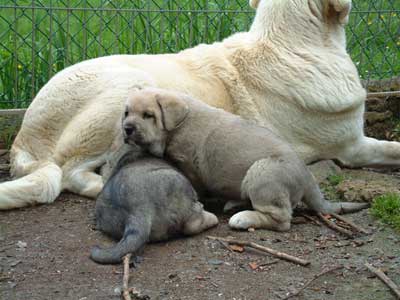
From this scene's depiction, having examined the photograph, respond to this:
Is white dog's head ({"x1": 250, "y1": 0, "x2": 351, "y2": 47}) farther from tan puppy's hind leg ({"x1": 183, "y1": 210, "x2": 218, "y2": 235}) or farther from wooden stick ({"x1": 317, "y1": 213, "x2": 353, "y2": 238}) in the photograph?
tan puppy's hind leg ({"x1": 183, "y1": 210, "x2": 218, "y2": 235})

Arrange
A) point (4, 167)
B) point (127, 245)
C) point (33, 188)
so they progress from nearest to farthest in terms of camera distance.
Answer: point (127, 245) → point (33, 188) → point (4, 167)

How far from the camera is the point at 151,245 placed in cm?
399

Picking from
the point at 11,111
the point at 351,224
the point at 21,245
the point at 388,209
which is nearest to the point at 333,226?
the point at 351,224

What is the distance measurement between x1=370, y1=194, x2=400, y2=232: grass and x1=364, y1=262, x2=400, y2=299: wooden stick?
2.33 feet

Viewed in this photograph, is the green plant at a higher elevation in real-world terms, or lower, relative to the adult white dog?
lower

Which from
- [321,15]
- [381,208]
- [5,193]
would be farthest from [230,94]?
[5,193]

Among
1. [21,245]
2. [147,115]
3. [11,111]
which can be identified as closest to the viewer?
[21,245]

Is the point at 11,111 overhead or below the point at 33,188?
overhead

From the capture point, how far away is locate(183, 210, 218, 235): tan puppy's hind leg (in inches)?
160

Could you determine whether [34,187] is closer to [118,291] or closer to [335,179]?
[118,291]

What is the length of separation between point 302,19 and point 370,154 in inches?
47.6

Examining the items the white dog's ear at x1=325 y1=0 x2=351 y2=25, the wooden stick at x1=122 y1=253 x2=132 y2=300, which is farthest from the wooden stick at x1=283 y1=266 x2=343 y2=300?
the white dog's ear at x1=325 y1=0 x2=351 y2=25

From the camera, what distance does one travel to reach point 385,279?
3.58 meters

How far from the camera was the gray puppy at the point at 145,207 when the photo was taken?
12.3 ft
